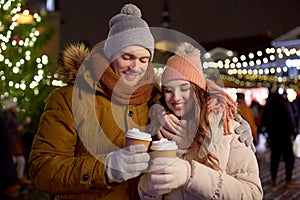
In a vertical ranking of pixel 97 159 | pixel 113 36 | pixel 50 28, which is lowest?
pixel 97 159

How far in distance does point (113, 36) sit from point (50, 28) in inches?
367

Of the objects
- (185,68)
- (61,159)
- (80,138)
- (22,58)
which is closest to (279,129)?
(22,58)

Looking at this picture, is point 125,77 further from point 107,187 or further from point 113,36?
point 107,187

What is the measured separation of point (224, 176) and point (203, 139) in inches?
7.6

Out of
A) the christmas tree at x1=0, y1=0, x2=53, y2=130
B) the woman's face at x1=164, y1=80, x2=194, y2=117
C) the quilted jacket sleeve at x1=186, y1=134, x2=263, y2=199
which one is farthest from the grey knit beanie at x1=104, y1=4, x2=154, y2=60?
the christmas tree at x1=0, y1=0, x2=53, y2=130

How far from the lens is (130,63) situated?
2.39 metres

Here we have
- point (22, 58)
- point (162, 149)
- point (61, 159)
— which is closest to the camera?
point (162, 149)

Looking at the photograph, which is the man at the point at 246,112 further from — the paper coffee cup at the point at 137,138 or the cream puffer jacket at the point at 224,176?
the paper coffee cup at the point at 137,138

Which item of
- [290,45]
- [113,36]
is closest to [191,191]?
[113,36]

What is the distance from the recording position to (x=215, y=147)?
236 cm

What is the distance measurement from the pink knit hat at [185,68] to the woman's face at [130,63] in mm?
125

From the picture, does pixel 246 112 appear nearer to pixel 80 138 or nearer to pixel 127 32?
pixel 127 32

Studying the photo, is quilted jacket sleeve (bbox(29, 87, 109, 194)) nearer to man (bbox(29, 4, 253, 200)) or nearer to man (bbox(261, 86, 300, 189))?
man (bbox(29, 4, 253, 200))

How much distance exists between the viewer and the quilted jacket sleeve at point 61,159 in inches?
85.9
